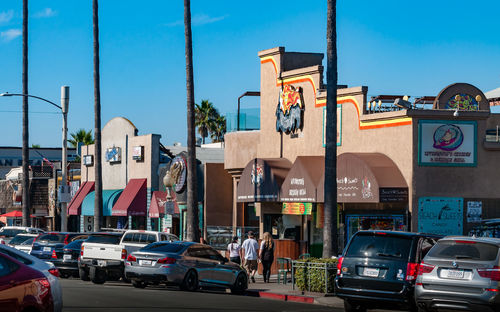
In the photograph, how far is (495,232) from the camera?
78.3 ft

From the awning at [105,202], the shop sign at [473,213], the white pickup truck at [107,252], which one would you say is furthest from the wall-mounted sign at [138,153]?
the shop sign at [473,213]

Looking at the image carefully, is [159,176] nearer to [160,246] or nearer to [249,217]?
[249,217]

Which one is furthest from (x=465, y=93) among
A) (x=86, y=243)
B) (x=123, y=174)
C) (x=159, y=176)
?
(x=123, y=174)

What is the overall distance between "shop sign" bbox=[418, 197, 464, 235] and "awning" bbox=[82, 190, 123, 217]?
75.8 ft

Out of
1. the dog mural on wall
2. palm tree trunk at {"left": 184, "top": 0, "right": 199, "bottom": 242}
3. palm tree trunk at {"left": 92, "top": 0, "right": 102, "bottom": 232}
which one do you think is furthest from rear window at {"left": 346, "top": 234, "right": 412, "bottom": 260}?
palm tree trunk at {"left": 92, "top": 0, "right": 102, "bottom": 232}

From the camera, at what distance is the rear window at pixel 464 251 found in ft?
48.4

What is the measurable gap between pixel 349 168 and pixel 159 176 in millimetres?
16734

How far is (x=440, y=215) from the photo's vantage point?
2550 cm

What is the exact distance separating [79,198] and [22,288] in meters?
39.9

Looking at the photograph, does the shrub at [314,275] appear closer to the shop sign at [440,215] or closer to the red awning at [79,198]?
the shop sign at [440,215]

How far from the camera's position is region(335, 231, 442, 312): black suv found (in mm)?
16203

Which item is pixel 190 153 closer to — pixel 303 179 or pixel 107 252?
pixel 303 179

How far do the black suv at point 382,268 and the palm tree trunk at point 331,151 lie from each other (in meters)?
6.50

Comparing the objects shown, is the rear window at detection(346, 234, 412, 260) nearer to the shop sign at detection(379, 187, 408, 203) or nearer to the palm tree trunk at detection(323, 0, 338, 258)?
the palm tree trunk at detection(323, 0, 338, 258)
